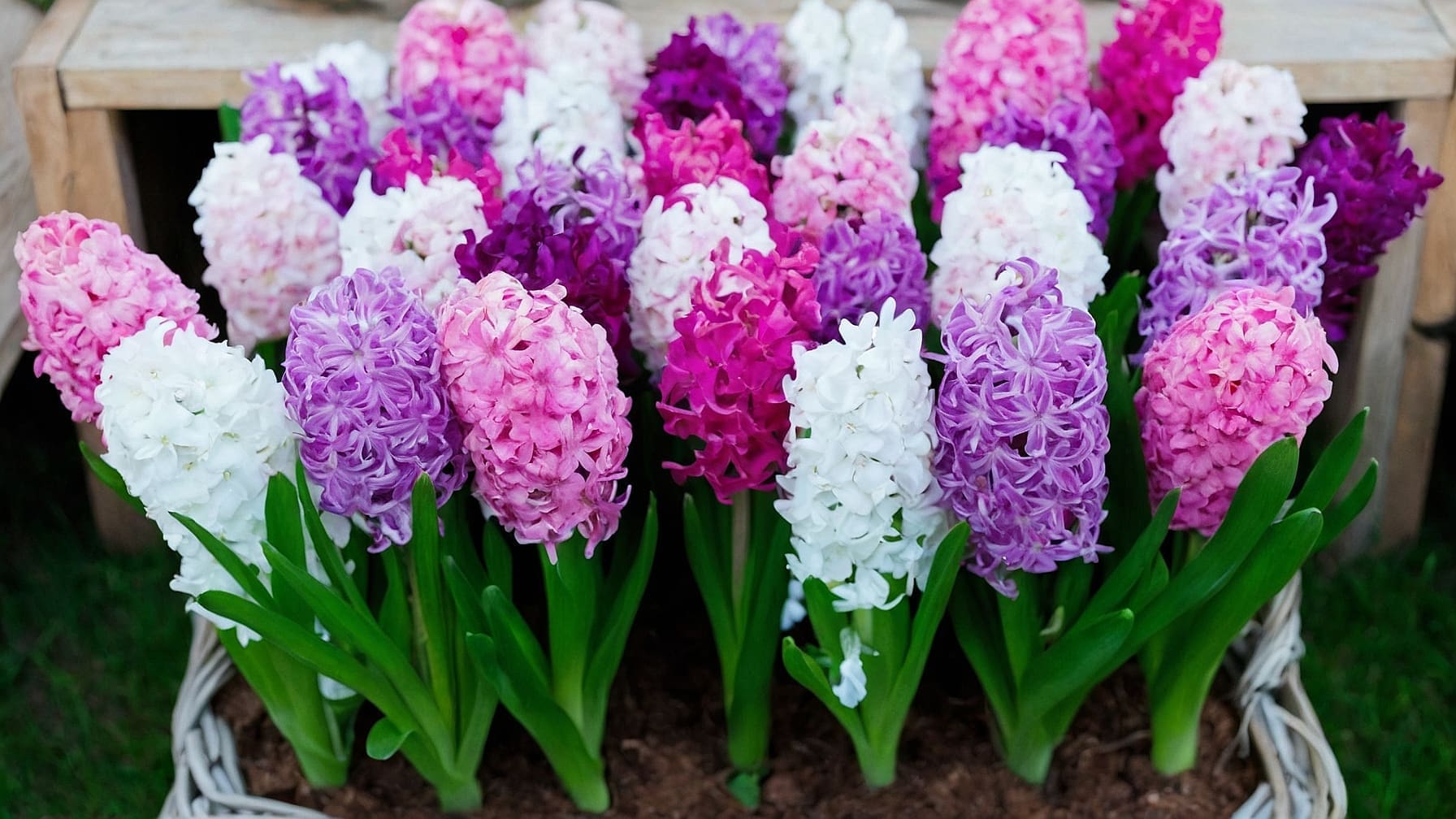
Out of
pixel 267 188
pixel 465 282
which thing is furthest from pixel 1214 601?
pixel 267 188

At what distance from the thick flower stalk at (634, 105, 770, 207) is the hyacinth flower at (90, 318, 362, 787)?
44 cm

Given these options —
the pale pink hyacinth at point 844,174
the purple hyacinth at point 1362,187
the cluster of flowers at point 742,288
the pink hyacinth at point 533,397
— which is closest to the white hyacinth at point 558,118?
the cluster of flowers at point 742,288

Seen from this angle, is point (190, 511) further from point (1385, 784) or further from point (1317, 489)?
point (1385, 784)

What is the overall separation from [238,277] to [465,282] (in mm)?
351

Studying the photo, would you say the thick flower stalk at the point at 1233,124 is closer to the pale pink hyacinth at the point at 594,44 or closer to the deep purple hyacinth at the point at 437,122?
the pale pink hyacinth at the point at 594,44

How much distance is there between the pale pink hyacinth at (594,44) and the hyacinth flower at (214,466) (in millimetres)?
636

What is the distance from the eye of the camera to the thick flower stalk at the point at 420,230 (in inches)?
53.5

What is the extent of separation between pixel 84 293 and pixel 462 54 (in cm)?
59

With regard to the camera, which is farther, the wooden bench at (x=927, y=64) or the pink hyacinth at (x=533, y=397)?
the wooden bench at (x=927, y=64)

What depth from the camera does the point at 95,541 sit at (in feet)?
7.17

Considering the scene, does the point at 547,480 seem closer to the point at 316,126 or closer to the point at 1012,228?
the point at 1012,228

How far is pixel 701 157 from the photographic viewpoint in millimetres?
1396

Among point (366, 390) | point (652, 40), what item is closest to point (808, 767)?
point (366, 390)

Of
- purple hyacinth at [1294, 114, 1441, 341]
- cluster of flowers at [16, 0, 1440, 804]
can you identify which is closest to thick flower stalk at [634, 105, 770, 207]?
cluster of flowers at [16, 0, 1440, 804]
